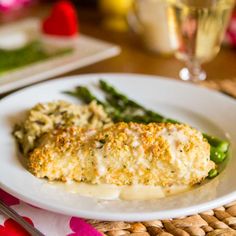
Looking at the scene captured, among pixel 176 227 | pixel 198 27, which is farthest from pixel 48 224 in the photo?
pixel 198 27

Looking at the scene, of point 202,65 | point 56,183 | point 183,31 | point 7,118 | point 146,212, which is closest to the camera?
point 146,212

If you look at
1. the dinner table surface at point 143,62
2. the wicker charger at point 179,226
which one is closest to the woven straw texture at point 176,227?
the wicker charger at point 179,226

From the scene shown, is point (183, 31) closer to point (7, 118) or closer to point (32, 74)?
point (32, 74)

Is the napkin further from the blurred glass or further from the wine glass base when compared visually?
the blurred glass

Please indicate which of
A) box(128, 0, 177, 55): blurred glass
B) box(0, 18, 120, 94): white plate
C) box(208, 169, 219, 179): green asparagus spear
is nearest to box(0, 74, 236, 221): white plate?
box(208, 169, 219, 179): green asparagus spear

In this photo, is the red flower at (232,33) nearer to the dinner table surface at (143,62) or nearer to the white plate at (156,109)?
the dinner table surface at (143,62)

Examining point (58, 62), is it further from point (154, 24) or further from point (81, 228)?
point (81, 228)

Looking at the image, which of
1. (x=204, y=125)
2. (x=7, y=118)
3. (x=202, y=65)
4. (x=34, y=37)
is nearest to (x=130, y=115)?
(x=204, y=125)
